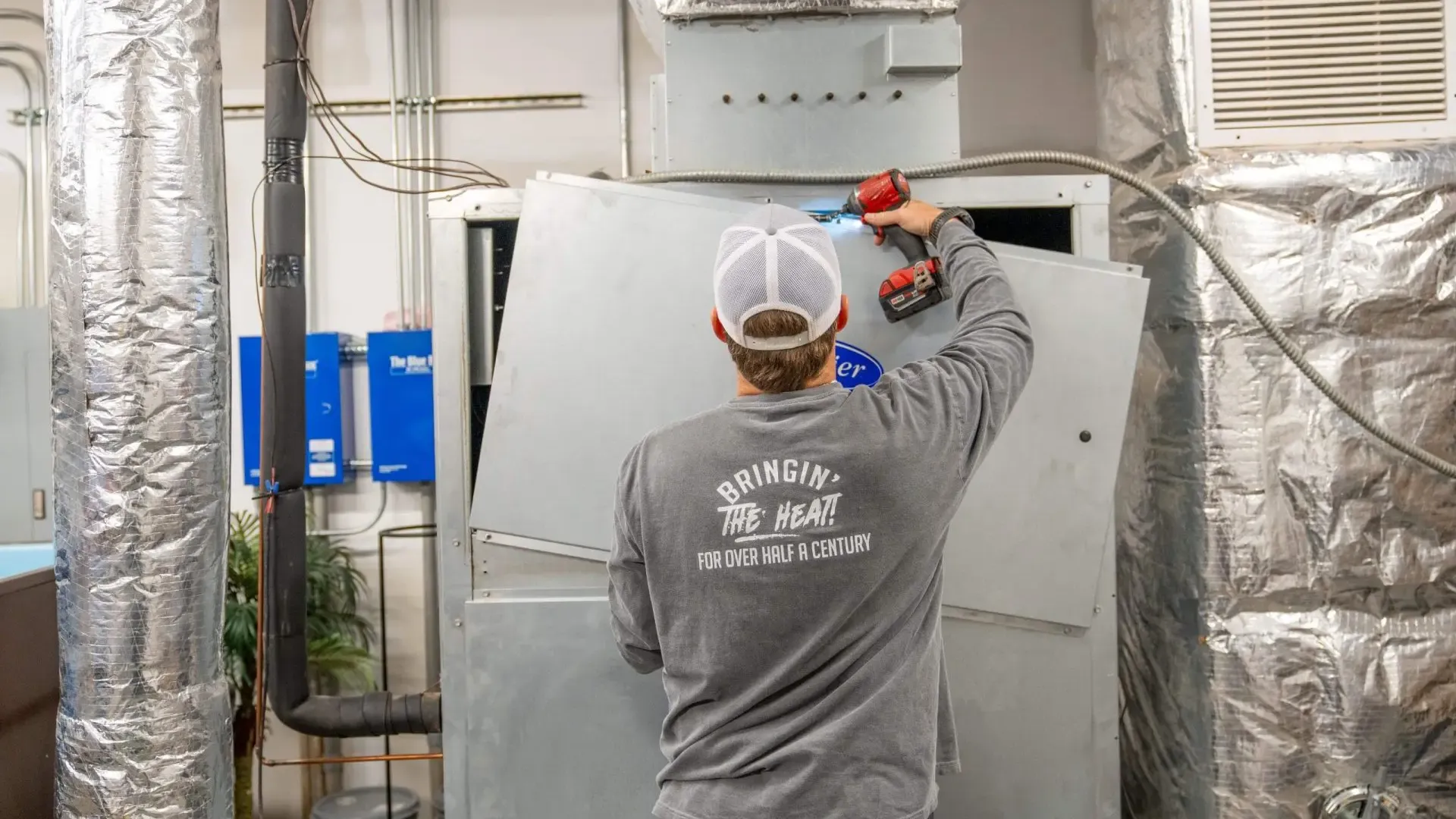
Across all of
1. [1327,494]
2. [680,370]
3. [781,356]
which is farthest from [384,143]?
[1327,494]

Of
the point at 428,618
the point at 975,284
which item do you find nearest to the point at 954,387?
the point at 975,284

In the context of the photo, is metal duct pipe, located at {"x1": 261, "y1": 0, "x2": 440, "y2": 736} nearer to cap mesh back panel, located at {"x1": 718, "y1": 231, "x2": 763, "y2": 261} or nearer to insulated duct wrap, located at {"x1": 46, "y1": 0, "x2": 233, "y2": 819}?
insulated duct wrap, located at {"x1": 46, "y1": 0, "x2": 233, "y2": 819}

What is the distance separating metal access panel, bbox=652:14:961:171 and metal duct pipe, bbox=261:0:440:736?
2.80 feet

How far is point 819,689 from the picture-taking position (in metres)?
0.97

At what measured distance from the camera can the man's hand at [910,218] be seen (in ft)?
4.45

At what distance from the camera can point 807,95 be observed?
1562 millimetres

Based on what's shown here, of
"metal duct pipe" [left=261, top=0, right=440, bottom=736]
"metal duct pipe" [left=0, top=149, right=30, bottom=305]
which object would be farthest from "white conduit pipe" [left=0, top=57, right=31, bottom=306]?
"metal duct pipe" [left=261, top=0, right=440, bottom=736]

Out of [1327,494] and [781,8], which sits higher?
[781,8]

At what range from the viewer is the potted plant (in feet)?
8.27

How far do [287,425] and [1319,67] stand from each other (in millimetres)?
2175

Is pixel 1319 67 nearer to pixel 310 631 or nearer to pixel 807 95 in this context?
pixel 807 95

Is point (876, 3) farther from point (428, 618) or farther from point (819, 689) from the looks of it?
point (428, 618)

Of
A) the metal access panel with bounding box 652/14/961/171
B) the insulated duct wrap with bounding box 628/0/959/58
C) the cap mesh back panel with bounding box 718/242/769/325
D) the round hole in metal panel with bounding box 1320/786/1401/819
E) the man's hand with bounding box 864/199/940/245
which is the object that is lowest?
the round hole in metal panel with bounding box 1320/786/1401/819

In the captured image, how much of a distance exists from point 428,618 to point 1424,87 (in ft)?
9.45
